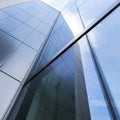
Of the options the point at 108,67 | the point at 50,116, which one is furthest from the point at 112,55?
the point at 50,116

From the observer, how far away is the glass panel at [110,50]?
315 centimetres

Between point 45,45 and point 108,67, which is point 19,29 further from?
point 108,67

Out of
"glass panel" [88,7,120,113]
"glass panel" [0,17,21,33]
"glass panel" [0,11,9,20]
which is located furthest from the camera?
"glass panel" [0,11,9,20]

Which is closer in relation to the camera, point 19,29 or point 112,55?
point 112,55

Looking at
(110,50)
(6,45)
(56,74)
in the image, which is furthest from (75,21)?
(110,50)

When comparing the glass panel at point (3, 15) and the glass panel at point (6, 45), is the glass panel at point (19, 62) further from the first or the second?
the glass panel at point (3, 15)

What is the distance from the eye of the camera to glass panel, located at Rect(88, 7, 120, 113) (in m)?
3.15

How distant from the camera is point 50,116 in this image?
428 cm

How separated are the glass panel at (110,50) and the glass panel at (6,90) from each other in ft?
5.69

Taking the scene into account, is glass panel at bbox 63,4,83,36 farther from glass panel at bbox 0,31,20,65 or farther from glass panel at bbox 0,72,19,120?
glass panel at bbox 0,72,19,120

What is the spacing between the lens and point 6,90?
381 cm

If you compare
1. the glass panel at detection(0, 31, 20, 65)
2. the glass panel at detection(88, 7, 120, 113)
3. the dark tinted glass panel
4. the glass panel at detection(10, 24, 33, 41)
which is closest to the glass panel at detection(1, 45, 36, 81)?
the glass panel at detection(0, 31, 20, 65)

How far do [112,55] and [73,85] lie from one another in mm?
3352

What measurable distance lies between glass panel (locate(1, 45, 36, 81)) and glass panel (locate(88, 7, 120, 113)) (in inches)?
65.9
